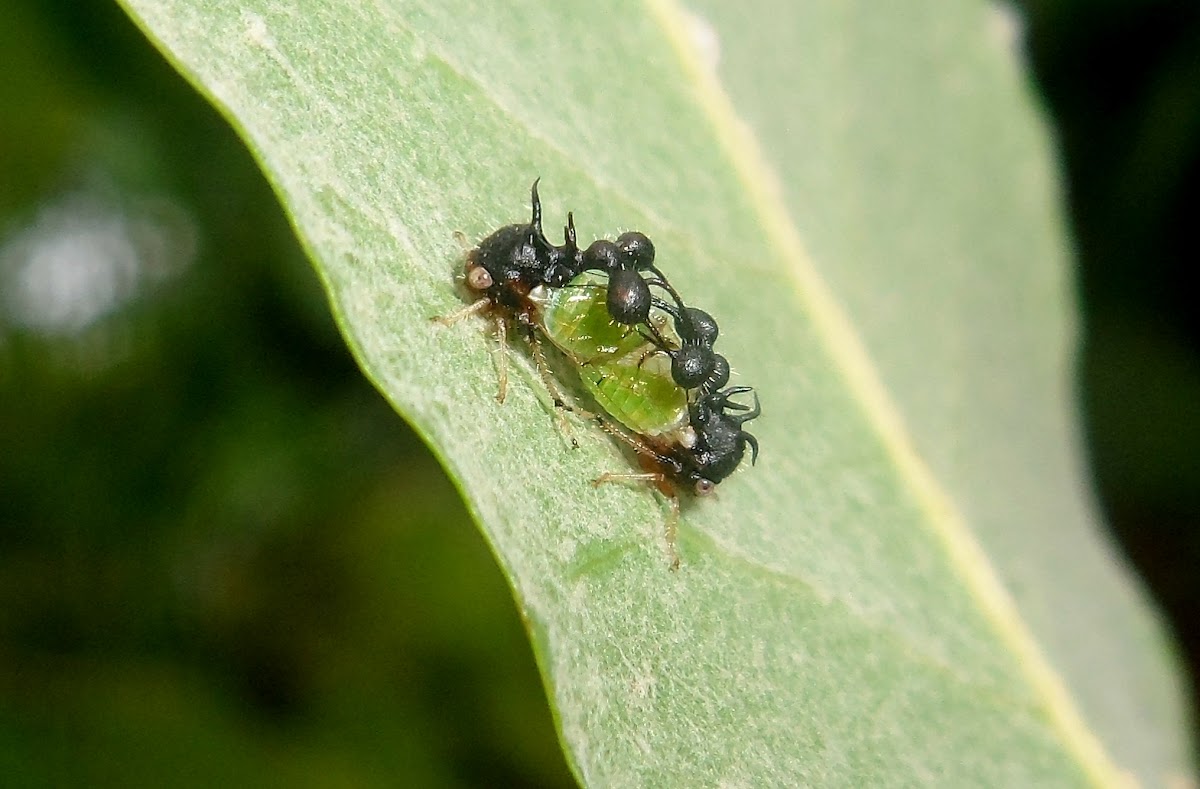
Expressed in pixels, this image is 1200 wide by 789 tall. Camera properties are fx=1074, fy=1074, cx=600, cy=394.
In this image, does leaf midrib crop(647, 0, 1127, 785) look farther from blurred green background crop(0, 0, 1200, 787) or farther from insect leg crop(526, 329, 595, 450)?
blurred green background crop(0, 0, 1200, 787)

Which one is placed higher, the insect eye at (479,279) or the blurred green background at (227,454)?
the insect eye at (479,279)

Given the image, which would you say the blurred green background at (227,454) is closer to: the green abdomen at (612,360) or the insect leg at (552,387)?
the green abdomen at (612,360)

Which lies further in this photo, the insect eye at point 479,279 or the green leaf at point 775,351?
the insect eye at point 479,279

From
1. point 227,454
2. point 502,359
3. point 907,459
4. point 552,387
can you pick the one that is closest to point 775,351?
point 907,459

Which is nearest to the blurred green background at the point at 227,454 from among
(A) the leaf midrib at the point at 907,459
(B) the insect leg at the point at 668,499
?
(A) the leaf midrib at the point at 907,459

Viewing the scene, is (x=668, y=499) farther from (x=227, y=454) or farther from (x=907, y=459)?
(x=227, y=454)

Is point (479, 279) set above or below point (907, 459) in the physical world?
above

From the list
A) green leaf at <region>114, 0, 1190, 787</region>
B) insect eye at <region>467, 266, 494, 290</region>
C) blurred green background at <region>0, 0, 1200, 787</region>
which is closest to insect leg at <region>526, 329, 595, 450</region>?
green leaf at <region>114, 0, 1190, 787</region>

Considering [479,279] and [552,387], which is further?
[552,387]
